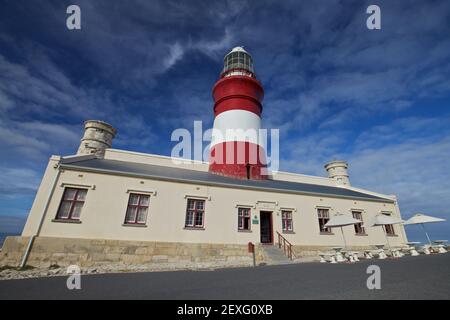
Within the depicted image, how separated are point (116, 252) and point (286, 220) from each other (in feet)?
35.8

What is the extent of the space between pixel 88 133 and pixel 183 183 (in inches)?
452

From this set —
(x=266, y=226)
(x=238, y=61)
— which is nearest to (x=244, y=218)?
(x=266, y=226)

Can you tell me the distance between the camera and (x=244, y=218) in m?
14.3

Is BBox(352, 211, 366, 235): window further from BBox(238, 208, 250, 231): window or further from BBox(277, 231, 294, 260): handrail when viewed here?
BBox(238, 208, 250, 231): window

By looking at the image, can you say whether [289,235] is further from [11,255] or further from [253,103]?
[11,255]

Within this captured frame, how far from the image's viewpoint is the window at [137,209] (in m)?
11.9

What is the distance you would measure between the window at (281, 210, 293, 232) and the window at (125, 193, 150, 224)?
925 centimetres

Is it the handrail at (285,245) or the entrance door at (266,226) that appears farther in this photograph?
the entrance door at (266,226)

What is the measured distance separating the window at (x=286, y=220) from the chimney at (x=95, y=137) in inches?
616

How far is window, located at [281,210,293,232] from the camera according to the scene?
1496 cm

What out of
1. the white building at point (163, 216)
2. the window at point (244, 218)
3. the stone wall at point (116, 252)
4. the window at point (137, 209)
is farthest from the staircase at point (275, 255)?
the window at point (137, 209)

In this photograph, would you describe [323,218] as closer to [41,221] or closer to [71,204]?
[71,204]

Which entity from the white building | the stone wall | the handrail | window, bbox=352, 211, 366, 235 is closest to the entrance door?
the white building

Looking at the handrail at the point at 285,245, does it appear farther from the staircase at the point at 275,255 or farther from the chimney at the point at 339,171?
the chimney at the point at 339,171
